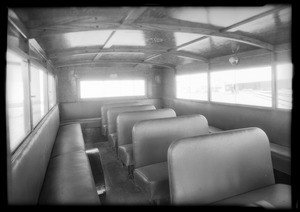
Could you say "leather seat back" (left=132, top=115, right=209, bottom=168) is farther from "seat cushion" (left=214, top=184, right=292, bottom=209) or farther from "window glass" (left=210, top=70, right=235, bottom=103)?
"window glass" (left=210, top=70, right=235, bottom=103)

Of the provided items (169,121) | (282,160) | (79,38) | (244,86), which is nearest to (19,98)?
(79,38)

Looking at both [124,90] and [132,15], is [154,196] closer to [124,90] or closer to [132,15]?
[132,15]

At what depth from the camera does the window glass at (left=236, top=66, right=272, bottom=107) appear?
4.46 m

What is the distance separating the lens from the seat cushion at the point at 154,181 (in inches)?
99.7

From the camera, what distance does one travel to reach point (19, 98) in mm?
2432

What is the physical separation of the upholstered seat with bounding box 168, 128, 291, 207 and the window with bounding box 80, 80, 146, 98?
6382mm

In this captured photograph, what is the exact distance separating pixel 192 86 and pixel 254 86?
255cm

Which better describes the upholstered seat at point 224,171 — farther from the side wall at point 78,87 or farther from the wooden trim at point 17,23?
the side wall at point 78,87

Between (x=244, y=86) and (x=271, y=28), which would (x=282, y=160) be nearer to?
(x=271, y=28)

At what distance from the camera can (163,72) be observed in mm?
8836

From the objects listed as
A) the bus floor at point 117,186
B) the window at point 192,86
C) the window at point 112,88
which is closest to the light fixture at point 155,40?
the bus floor at point 117,186

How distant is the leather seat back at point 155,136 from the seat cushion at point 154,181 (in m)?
0.27

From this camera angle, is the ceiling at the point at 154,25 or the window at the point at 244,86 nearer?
the ceiling at the point at 154,25
